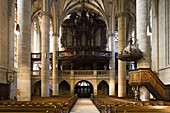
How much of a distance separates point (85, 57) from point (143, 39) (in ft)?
59.8

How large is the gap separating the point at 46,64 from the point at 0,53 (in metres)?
4.67

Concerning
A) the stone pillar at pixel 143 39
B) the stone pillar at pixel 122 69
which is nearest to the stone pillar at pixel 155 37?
the stone pillar at pixel 122 69

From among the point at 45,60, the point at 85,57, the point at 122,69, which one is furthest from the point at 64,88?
the point at 122,69

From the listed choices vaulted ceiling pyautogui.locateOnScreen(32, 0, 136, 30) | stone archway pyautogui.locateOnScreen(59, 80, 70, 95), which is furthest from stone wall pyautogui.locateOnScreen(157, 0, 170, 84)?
stone archway pyautogui.locateOnScreen(59, 80, 70, 95)

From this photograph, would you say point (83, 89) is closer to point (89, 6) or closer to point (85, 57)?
point (85, 57)

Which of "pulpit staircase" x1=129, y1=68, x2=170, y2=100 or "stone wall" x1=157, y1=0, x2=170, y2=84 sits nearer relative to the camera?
"pulpit staircase" x1=129, y1=68, x2=170, y2=100

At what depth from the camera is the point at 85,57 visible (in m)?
31.0

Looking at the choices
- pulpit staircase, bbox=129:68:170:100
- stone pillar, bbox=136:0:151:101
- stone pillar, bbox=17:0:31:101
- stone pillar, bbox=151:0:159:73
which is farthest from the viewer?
stone pillar, bbox=151:0:159:73

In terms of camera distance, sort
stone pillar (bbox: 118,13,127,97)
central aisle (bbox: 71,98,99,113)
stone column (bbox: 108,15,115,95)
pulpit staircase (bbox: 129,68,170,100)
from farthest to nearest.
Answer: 1. stone column (bbox: 108,15,115,95)
2. stone pillar (bbox: 118,13,127,97)
3. central aisle (bbox: 71,98,99,113)
4. pulpit staircase (bbox: 129,68,170,100)

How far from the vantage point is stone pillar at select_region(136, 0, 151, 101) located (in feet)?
42.7

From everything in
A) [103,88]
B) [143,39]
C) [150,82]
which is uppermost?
[143,39]

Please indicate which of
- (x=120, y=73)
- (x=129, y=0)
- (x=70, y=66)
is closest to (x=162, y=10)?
(x=120, y=73)

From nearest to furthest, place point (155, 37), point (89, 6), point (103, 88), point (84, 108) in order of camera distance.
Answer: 1. point (84, 108)
2. point (155, 37)
3. point (103, 88)
4. point (89, 6)

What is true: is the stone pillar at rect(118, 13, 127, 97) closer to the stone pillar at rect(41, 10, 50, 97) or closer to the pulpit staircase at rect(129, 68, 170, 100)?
the pulpit staircase at rect(129, 68, 170, 100)
